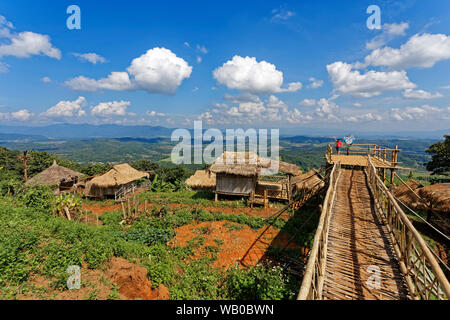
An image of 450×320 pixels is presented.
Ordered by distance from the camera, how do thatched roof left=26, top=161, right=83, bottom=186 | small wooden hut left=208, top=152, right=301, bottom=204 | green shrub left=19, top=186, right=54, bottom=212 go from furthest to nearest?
thatched roof left=26, top=161, right=83, bottom=186 → small wooden hut left=208, top=152, right=301, bottom=204 → green shrub left=19, top=186, right=54, bottom=212

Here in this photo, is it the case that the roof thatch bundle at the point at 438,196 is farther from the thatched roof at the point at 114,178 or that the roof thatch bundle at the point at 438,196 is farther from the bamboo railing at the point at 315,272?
the thatched roof at the point at 114,178

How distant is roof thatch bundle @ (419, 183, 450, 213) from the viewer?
39.8ft

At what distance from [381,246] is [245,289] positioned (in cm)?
456

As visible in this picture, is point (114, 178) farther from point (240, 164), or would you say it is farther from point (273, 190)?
point (273, 190)

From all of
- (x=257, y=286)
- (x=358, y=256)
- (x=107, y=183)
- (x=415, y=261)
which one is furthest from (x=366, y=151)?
(x=107, y=183)

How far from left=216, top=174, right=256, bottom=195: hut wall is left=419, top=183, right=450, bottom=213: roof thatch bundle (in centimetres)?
1263

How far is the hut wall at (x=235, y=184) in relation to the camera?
1889 centimetres

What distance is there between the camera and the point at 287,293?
624 cm

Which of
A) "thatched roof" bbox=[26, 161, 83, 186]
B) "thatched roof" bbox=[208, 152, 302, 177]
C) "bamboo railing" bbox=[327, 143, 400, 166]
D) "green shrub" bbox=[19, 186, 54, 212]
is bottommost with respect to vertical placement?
"thatched roof" bbox=[26, 161, 83, 186]

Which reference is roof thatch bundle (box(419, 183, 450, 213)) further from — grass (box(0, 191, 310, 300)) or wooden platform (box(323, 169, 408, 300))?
grass (box(0, 191, 310, 300))

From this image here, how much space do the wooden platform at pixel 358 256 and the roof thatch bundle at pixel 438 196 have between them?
8.53 metres

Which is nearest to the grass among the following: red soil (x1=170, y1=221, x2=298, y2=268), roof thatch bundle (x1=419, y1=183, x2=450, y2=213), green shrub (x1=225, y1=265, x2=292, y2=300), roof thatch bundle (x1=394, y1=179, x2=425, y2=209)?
green shrub (x1=225, y1=265, x2=292, y2=300)

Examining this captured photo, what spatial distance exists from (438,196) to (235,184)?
1462 cm

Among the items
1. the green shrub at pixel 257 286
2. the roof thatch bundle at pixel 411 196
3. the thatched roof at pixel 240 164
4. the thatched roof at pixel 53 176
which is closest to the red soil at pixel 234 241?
the green shrub at pixel 257 286
